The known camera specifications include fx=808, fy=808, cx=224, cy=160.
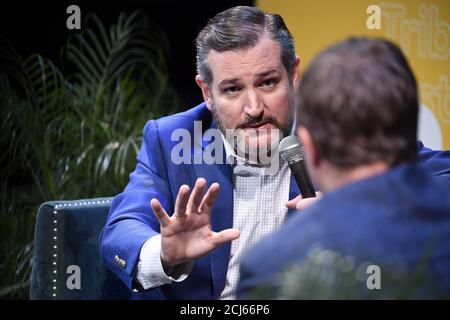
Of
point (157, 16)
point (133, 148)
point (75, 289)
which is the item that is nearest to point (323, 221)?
point (75, 289)

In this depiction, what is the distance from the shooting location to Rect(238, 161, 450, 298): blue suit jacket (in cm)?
115

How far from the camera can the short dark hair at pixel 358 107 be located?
1245 mm

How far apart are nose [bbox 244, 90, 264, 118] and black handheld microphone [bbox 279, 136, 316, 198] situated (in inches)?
7.3

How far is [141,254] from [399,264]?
1134mm

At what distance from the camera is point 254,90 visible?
7.80 ft

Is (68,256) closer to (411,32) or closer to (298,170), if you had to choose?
(298,170)

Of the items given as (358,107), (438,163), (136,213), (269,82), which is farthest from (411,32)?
(358,107)

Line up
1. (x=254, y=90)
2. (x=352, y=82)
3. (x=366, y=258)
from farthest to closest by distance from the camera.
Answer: (x=254, y=90) → (x=352, y=82) → (x=366, y=258)

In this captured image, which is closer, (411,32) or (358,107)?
(358,107)

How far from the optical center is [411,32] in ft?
11.0

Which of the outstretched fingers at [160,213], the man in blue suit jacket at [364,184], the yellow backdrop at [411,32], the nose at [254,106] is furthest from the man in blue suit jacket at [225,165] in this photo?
the man in blue suit jacket at [364,184]

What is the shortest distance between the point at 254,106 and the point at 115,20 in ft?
7.60

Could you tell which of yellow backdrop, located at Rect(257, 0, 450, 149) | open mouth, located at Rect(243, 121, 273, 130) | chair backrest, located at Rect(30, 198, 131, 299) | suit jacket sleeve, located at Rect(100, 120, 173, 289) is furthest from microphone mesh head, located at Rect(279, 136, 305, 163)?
yellow backdrop, located at Rect(257, 0, 450, 149)
